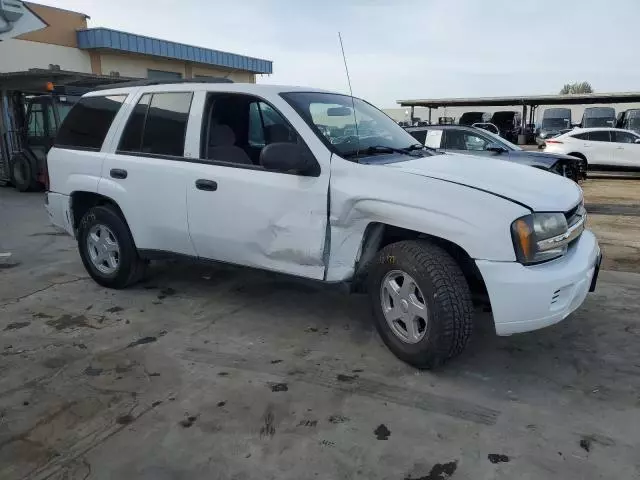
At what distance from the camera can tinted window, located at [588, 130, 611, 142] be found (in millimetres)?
15047

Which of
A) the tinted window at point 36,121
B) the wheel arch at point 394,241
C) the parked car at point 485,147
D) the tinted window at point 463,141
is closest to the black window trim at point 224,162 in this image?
the wheel arch at point 394,241

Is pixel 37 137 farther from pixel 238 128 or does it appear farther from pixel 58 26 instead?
pixel 238 128

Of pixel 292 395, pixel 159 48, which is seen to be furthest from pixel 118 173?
pixel 159 48

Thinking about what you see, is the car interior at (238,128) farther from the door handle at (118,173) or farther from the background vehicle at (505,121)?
the background vehicle at (505,121)

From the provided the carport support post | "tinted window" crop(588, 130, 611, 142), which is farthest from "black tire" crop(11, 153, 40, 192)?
the carport support post

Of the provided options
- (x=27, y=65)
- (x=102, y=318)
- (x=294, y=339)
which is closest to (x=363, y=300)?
(x=294, y=339)

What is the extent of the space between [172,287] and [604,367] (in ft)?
11.9

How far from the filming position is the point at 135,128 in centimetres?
464

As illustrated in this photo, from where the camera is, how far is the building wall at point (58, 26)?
704 inches

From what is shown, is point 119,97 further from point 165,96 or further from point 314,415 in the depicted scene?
point 314,415

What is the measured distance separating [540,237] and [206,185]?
2.36 meters

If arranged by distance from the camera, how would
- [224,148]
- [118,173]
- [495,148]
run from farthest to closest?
[495,148]
[118,173]
[224,148]

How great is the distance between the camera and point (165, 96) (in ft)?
14.7

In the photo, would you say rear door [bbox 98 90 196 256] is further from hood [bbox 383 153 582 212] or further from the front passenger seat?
hood [bbox 383 153 582 212]
